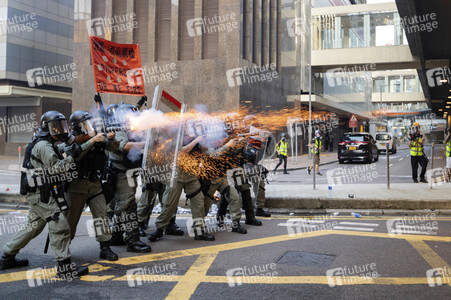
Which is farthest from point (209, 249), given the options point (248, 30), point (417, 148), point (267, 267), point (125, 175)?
point (248, 30)

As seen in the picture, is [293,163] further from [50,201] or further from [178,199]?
[50,201]

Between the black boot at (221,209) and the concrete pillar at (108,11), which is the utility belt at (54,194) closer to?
the black boot at (221,209)

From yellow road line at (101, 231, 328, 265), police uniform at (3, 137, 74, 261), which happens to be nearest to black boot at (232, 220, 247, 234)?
yellow road line at (101, 231, 328, 265)

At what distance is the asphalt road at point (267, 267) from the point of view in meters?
3.96

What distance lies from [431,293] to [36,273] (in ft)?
13.6

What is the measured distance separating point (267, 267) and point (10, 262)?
9.87 feet

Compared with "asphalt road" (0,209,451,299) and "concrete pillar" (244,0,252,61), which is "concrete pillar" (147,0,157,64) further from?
"asphalt road" (0,209,451,299)

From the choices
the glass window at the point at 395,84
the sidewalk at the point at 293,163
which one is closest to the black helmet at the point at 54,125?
the sidewalk at the point at 293,163

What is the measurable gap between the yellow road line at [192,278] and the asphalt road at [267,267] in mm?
10

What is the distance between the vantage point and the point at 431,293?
3859 millimetres

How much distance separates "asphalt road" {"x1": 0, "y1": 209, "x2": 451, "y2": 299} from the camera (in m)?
3.96

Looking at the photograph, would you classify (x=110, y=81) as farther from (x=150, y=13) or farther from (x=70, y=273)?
(x=150, y=13)

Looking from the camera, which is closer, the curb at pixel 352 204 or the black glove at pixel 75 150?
the black glove at pixel 75 150

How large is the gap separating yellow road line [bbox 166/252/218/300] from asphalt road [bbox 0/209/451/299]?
0.03ft
